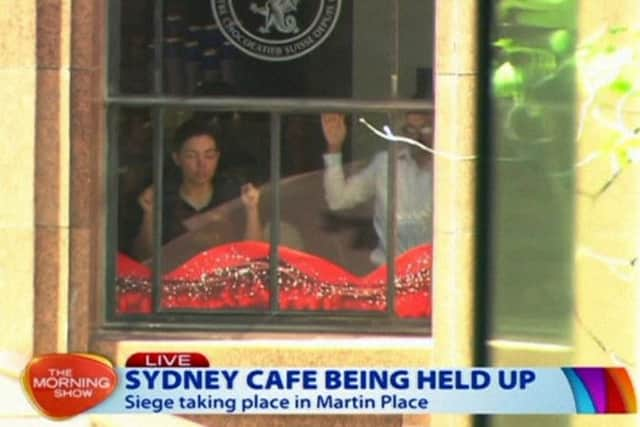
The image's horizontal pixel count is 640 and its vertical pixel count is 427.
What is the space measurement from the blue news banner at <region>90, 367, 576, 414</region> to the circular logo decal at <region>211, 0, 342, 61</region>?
1.22 m

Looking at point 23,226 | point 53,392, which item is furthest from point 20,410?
point 23,226

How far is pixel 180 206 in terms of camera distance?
5.22m

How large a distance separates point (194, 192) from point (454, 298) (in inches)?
40.9

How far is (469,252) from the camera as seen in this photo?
4832 mm

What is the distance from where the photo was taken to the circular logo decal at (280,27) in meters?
5.16

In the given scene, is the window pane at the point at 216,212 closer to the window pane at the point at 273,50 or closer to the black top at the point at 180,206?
the black top at the point at 180,206

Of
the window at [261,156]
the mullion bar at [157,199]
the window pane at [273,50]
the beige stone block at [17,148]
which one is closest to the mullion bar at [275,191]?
the window at [261,156]

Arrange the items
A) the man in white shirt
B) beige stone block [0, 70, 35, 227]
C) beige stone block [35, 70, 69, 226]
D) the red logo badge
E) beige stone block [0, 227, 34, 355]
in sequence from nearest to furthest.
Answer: the red logo badge < beige stone block [0, 227, 34, 355] < beige stone block [0, 70, 35, 227] < beige stone block [35, 70, 69, 226] < the man in white shirt

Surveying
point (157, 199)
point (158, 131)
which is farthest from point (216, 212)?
point (158, 131)

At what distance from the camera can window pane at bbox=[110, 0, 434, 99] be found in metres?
5.14

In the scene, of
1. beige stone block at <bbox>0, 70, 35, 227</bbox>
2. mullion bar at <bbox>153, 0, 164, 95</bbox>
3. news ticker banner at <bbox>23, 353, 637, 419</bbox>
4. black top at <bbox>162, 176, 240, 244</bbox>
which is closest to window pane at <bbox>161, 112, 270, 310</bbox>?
black top at <bbox>162, 176, 240, 244</bbox>

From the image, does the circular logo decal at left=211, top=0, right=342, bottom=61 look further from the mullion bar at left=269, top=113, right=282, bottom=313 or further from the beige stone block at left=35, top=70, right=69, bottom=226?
the beige stone block at left=35, top=70, right=69, bottom=226

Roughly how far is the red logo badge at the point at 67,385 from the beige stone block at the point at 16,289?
147 millimetres

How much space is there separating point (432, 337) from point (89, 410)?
125 cm
